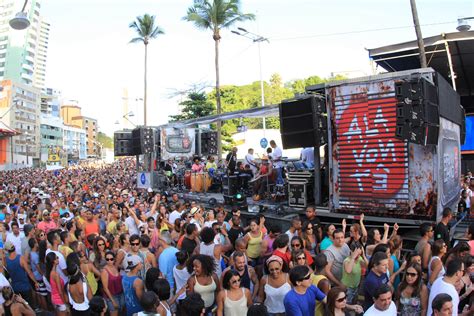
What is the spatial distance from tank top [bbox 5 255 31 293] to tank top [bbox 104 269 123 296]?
224cm

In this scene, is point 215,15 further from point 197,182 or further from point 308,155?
point 308,155

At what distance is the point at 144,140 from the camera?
19.1 m

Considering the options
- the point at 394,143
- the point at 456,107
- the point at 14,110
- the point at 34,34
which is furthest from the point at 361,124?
the point at 34,34

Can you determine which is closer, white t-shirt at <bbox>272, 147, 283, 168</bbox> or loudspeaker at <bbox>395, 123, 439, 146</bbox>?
loudspeaker at <bbox>395, 123, 439, 146</bbox>

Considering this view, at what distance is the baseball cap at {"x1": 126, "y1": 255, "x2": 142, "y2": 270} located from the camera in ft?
17.5

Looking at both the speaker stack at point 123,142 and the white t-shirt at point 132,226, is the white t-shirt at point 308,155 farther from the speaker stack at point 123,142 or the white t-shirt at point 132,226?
the speaker stack at point 123,142

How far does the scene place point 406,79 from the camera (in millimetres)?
7496

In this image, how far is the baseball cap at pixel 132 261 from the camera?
5.34 metres

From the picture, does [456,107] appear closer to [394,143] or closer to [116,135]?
[394,143]

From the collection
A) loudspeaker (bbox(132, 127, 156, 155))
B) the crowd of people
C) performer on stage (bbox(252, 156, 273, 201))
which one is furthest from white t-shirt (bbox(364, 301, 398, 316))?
loudspeaker (bbox(132, 127, 156, 155))

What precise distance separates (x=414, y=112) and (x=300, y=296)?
4311mm

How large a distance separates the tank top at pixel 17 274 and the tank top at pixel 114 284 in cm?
224

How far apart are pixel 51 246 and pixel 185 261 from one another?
2.59 meters

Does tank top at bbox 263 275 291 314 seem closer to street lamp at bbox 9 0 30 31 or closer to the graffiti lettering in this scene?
the graffiti lettering
